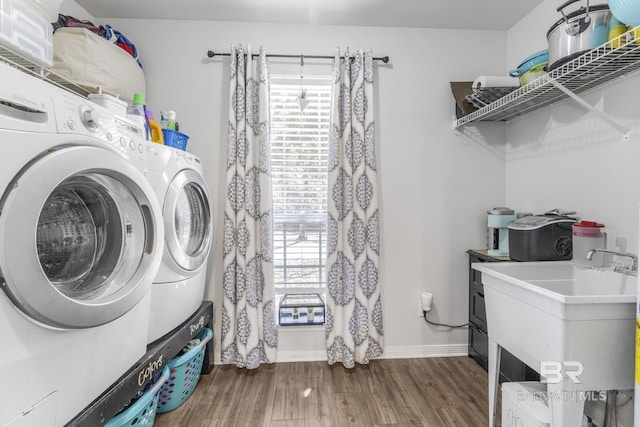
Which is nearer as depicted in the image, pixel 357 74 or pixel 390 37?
pixel 357 74

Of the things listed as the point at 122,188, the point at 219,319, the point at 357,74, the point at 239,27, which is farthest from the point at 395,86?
the point at 219,319

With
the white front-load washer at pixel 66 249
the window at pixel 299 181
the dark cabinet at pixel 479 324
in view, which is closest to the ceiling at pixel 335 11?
the window at pixel 299 181

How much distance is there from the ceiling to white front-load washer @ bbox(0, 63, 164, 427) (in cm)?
129

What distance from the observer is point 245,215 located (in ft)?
6.82

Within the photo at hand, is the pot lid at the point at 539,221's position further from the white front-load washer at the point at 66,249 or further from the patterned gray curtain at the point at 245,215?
the white front-load washer at the point at 66,249

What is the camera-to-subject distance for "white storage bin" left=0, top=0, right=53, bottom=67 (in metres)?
0.91

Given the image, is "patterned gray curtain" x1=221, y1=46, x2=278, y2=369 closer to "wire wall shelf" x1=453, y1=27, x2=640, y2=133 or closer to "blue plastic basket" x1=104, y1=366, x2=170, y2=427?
"blue plastic basket" x1=104, y1=366, x2=170, y2=427

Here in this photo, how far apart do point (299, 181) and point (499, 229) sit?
145 centimetres

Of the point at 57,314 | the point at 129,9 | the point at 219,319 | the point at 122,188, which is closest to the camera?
the point at 57,314

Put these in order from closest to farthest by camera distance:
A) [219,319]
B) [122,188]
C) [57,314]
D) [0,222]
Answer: [0,222]
[57,314]
[122,188]
[219,319]

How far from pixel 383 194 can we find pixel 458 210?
1.97 feet

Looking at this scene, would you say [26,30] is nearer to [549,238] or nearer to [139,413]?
[139,413]

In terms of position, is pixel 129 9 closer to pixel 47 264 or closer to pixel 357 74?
pixel 357 74

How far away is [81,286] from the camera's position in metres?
1.09
